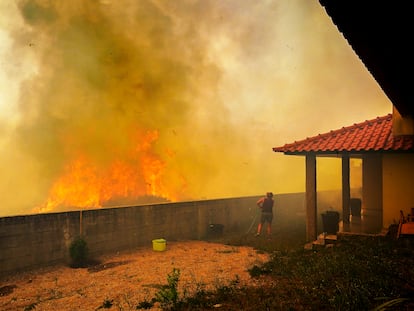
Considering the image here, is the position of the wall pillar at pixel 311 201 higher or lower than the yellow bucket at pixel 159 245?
higher

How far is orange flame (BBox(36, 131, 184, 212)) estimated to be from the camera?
24.4 metres

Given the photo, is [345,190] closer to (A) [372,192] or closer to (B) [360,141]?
(A) [372,192]

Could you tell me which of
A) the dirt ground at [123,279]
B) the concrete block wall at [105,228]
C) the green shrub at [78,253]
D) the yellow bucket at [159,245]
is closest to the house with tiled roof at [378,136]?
the dirt ground at [123,279]

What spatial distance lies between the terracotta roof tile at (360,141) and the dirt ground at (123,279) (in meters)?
4.22

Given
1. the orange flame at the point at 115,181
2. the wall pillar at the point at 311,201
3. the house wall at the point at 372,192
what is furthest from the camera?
the orange flame at the point at 115,181

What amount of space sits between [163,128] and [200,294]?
30726 mm

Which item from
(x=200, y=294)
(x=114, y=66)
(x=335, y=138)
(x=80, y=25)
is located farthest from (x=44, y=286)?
(x=80, y=25)

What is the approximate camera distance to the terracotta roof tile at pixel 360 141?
1025 centimetres

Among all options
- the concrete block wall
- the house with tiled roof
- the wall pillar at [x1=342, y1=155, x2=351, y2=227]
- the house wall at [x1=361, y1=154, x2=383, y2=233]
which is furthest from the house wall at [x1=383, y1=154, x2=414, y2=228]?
the concrete block wall

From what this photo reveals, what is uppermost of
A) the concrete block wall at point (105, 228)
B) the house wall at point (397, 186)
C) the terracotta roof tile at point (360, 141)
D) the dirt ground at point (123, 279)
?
the terracotta roof tile at point (360, 141)

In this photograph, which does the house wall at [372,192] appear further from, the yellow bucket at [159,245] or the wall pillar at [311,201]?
the yellow bucket at [159,245]

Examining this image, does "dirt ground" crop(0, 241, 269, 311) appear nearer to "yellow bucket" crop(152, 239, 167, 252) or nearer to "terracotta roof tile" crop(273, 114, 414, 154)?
"yellow bucket" crop(152, 239, 167, 252)

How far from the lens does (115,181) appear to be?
25.9m

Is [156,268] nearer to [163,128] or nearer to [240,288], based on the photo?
[240,288]
